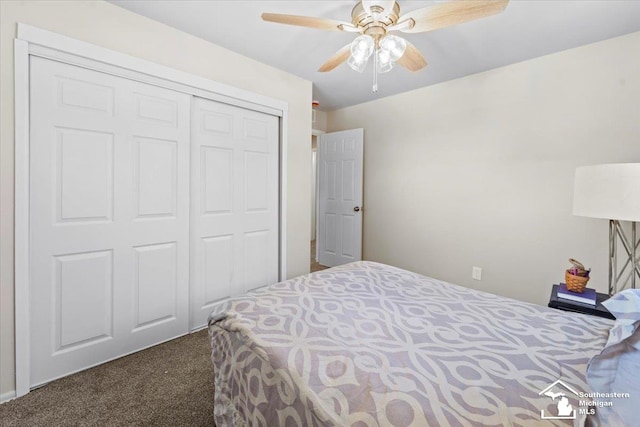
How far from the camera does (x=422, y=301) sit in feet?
4.78

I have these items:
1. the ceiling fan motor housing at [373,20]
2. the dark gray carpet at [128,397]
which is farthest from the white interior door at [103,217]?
the ceiling fan motor housing at [373,20]

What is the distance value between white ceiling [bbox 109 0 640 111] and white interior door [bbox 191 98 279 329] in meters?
0.57

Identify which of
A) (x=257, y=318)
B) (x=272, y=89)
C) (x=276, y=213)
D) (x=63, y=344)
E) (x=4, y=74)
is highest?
(x=272, y=89)

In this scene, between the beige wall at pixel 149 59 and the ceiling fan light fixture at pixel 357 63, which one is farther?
the ceiling fan light fixture at pixel 357 63

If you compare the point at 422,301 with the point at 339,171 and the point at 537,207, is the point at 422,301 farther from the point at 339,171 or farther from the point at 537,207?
the point at 339,171

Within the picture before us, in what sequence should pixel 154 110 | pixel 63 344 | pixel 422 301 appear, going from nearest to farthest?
pixel 422 301, pixel 63 344, pixel 154 110

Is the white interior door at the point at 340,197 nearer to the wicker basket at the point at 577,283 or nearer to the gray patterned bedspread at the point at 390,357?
the wicker basket at the point at 577,283

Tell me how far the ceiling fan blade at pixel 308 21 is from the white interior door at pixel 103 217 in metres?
1.11

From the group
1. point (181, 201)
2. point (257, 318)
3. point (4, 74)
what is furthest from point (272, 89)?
point (257, 318)

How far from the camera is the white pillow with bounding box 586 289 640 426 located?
675 millimetres

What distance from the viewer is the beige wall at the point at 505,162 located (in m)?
2.29

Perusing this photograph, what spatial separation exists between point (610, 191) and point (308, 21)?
6.31 ft

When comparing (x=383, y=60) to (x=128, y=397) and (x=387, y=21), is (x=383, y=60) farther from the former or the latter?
(x=128, y=397)

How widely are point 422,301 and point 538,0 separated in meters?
2.00
